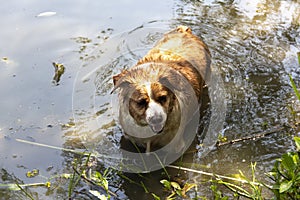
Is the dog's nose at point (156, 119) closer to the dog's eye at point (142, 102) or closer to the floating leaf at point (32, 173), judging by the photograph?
the dog's eye at point (142, 102)

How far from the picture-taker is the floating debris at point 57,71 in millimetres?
5629

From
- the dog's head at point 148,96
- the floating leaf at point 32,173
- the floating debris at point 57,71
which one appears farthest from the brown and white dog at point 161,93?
the floating debris at point 57,71

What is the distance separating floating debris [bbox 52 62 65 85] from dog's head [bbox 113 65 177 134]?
1.48 m

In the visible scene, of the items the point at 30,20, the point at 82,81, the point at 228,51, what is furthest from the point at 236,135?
the point at 30,20

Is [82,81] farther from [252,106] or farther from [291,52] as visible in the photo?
[291,52]

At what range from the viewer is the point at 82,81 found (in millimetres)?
5648

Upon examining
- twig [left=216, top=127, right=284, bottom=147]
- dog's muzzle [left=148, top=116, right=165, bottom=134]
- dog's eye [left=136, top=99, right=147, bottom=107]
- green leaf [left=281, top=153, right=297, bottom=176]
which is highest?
green leaf [left=281, top=153, right=297, bottom=176]

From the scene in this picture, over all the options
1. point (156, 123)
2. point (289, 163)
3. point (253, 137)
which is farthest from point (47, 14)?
point (289, 163)

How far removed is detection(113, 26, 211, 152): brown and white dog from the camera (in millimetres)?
4035

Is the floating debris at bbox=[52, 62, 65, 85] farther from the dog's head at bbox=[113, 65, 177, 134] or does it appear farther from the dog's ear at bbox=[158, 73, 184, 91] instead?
the dog's ear at bbox=[158, 73, 184, 91]

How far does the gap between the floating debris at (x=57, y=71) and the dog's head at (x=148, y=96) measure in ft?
4.84

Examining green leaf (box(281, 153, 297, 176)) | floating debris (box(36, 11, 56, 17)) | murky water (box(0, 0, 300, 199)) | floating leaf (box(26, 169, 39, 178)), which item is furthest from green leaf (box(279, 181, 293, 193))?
floating debris (box(36, 11, 56, 17))

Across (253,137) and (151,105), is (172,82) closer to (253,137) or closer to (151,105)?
(151,105)

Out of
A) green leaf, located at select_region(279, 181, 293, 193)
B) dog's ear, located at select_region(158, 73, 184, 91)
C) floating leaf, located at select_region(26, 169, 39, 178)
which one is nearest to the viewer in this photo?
green leaf, located at select_region(279, 181, 293, 193)
